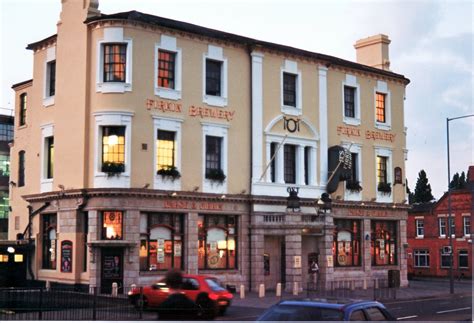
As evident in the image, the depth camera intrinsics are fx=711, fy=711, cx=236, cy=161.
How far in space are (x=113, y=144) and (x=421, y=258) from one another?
44242 mm

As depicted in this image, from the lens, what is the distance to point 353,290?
42.2 metres

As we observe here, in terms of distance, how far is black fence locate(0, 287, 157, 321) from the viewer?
81.4ft

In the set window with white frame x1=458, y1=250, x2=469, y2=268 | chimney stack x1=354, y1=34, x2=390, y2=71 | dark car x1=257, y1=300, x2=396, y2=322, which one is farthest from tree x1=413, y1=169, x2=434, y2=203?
dark car x1=257, y1=300, x2=396, y2=322

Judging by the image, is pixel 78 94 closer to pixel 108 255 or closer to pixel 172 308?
pixel 108 255

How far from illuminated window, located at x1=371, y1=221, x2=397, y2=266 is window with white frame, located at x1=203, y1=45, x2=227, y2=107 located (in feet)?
49.0

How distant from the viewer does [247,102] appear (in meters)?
40.7

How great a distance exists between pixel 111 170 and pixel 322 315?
23856 mm

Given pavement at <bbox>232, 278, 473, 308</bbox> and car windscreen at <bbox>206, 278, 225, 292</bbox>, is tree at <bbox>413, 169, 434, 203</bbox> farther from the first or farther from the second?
car windscreen at <bbox>206, 278, 225, 292</bbox>

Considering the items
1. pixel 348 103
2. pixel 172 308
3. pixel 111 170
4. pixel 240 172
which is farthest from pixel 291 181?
pixel 172 308

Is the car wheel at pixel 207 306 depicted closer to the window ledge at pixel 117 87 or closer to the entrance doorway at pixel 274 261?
the window ledge at pixel 117 87

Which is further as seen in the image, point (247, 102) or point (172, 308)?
point (247, 102)

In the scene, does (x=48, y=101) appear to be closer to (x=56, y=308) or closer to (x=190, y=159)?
(x=190, y=159)

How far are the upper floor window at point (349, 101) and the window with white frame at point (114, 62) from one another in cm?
1647

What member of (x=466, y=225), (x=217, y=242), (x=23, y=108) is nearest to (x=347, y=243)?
(x=217, y=242)
